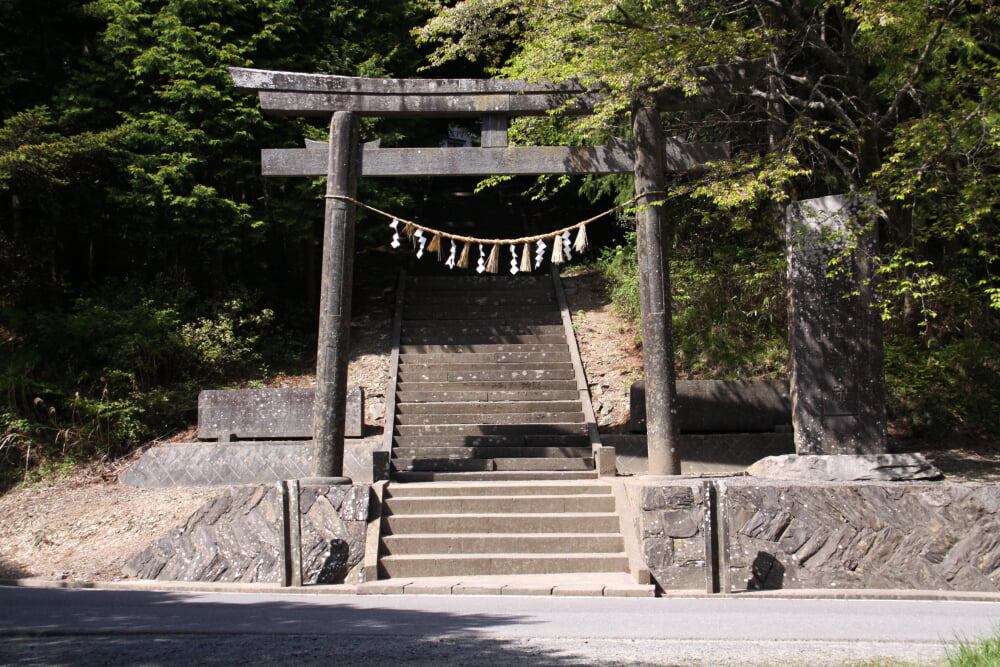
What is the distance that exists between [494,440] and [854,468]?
4.96 meters

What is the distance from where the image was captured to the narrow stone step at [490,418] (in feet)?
41.1

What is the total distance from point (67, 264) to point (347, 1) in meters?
7.64

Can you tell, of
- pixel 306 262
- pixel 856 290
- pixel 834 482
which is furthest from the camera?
pixel 306 262

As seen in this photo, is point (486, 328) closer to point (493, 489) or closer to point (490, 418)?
point (490, 418)

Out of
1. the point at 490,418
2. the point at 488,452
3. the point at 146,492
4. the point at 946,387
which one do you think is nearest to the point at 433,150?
the point at 488,452

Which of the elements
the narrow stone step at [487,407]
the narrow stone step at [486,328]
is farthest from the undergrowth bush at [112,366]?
the narrow stone step at [487,407]

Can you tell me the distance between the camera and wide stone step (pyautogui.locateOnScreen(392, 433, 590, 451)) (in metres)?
12.0

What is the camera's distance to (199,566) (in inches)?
339

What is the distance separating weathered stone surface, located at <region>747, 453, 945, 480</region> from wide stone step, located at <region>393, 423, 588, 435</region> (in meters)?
3.55

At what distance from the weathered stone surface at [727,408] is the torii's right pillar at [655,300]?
3172 millimetres

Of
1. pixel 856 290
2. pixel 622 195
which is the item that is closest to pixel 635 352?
pixel 622 195

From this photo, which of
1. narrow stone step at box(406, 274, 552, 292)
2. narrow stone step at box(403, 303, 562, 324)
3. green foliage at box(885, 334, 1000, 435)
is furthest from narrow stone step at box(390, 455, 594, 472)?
narrow stone step at box(406, 274, 552, 292)

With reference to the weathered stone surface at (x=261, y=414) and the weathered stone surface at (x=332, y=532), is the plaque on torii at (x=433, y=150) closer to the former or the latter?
the weathered stone surface at (x=332, y=532)

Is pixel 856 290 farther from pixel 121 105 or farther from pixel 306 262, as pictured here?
pixel 121 105
